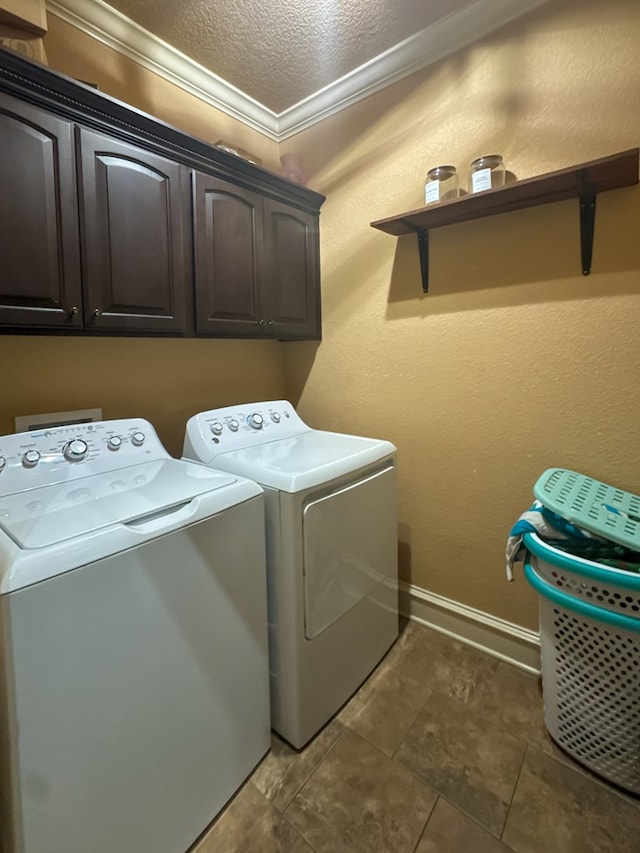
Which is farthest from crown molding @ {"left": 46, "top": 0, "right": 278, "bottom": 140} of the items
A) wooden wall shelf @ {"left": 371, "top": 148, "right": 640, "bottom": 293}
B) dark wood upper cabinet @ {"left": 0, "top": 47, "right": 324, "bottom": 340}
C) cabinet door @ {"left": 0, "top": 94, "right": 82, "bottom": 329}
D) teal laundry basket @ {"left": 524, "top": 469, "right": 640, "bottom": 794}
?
teal laundry basket @ {"left": 524, "top": 469, "right": 640, "bottom": 794}

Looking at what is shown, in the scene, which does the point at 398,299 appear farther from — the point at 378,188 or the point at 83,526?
the point at 83,526

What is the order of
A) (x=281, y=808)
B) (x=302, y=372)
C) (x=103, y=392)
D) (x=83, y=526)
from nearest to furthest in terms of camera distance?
1. (x=83, y=526)
2. (x=281, y=808)
3. (x=103, y=392)
4. (x=302, y=372)

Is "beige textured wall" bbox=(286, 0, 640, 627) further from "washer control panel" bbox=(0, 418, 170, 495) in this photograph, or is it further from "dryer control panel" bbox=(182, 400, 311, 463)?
"washer control panel" bbox=(0, 418, 170, 495)

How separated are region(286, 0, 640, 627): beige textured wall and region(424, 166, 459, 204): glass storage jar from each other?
10 cm

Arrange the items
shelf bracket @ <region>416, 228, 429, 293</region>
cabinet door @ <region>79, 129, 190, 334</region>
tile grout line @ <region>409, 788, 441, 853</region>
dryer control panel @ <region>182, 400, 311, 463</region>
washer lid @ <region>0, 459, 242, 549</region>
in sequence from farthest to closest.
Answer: shelf bracket @ <region>416, 228, 429, 293</region>
dryer control panel @ <region>182, 400, 311, 463</region>
cabinet door @ <region>79, 129, 190, 334</region>
tile grout line @ <region>409, 788, 441, 853</region>
washer lid @ <region>0, 459, 242, 549</region>

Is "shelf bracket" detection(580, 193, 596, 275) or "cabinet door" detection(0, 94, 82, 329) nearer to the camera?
"cabinet door" detection(0, 94, 82, 329)

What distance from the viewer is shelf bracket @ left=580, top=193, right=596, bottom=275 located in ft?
4.47

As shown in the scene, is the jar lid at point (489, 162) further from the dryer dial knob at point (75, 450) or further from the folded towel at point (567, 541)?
the dryer dial knob at point (75, 450)

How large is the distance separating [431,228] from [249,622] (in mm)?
1684

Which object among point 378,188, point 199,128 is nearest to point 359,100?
point 378,188

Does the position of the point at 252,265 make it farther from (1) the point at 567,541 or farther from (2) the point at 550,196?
(1) the point at 567,541

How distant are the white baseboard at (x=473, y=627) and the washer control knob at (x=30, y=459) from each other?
1653 mm

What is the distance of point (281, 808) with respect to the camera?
3.77 ft

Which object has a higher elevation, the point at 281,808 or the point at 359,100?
the point at 359,100
